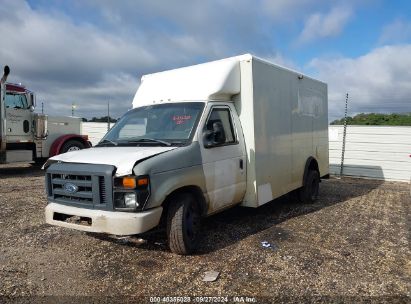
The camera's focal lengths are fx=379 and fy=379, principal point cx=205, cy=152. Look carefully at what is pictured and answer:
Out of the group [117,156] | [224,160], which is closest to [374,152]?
[224,160]

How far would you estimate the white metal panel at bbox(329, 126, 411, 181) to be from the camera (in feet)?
43.6

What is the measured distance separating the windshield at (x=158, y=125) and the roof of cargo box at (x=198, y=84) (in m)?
0.24

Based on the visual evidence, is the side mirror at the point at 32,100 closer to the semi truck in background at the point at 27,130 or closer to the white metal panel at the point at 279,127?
the semi truck in background at the point at 27,130

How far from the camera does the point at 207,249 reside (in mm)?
5363

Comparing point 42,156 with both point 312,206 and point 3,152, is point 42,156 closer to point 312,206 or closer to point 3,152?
point 3,152

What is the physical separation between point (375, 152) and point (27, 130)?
12529 mm

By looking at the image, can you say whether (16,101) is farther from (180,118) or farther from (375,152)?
(375,152)

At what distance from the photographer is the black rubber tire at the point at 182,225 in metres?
4.89

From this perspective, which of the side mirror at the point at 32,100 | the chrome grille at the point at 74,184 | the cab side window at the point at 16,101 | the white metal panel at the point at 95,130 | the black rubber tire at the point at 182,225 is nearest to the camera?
the chrome grille at the point at 74,184

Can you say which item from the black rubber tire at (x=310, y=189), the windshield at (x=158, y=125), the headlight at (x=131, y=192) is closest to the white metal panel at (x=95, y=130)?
the black rubber tire at (x=310, y=189)

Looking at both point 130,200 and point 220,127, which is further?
point 220,127

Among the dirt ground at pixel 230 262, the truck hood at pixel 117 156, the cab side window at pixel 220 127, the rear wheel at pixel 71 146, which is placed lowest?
the dirt ground at pixel 230 262

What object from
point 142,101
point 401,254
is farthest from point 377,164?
point 142,101

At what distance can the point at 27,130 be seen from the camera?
13.5 meters
